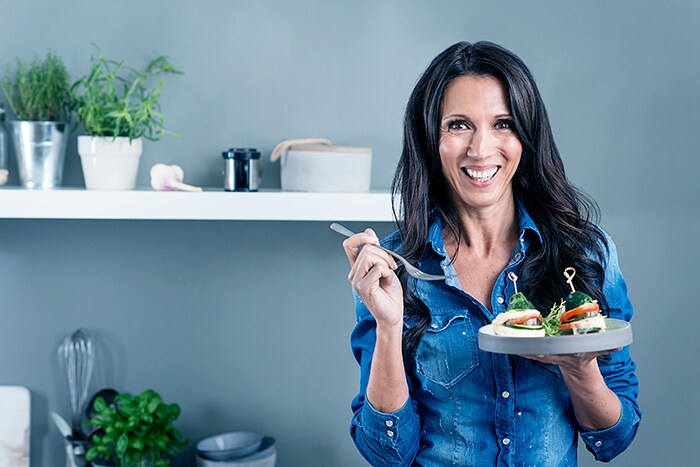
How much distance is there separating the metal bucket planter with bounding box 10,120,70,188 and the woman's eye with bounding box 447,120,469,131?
0.91 metres

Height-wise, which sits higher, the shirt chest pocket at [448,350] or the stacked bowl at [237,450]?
the shirt chest pocket at [448,350]

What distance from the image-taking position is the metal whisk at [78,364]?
180cm

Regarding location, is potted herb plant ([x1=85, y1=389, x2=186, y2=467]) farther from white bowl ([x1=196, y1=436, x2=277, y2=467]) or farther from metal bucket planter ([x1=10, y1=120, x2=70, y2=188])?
metal bucket planter ([x1=10, y1=120, x2=70, y2=188])

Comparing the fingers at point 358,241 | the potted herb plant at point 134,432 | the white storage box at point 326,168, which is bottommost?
the potted herb plant at point 134,432

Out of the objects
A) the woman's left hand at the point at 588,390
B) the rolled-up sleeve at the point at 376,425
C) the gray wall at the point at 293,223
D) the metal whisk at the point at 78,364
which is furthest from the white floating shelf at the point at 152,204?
the woman's left hand at the point at 588,390

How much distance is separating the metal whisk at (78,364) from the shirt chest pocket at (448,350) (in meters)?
0.94

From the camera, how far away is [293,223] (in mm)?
1843

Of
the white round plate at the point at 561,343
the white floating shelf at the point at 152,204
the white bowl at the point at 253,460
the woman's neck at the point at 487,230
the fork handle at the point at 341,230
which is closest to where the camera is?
the white round plate at the point at 561,343

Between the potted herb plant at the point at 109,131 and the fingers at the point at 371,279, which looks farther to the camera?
the potted herb plant at the point at 109,131

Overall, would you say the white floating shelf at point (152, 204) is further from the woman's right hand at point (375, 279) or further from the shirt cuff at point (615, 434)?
the shirt cuff at point (615, 434)

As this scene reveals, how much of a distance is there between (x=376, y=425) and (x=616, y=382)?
1.10ft

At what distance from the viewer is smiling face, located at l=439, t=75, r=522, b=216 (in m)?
1.08

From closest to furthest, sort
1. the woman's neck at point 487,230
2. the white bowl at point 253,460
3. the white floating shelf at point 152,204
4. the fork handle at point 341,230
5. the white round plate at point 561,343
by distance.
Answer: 1. the white round plate at point 561,343
2. the fork handle at point 341,230
3. the woman's neck at point 487,230
4. the white floating shelf at point 152,204
5. the white bowl at point 253,460

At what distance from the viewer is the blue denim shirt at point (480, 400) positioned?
1.10 meters
